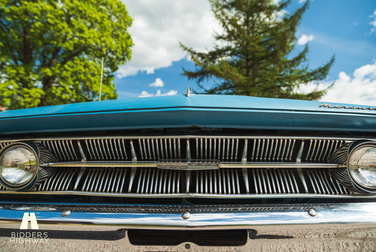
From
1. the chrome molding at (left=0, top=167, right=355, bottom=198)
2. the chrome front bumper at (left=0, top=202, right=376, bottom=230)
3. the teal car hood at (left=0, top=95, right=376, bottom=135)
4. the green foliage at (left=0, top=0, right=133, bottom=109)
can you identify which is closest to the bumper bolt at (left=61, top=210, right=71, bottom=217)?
the chrome front bumper at (left=0, top=202, right=376, bottom=230)

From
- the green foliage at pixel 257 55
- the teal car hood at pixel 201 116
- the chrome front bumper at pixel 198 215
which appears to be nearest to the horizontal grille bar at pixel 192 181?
the chrome front bumper at pixel 198 215

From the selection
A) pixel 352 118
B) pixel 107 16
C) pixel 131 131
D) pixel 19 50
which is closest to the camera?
pixel 352 118

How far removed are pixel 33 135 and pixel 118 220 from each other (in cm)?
73

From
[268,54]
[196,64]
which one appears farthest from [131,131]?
[268,54]

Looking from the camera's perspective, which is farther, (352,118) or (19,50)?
(19,50)

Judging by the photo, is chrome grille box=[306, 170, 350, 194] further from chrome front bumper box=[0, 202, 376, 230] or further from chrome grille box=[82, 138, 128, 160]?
chrome grille box=[82, 138, 128, 160]

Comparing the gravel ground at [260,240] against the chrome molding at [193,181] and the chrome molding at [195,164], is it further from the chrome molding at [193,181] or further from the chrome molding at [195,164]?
the chrome molding at [195,164]

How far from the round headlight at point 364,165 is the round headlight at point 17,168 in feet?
5.10

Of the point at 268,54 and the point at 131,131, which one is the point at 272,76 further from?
the point at 131,131

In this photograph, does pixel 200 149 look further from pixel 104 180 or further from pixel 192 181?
pixel 104 180

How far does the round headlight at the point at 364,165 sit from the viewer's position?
99 centimetres

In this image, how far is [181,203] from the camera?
1054mm

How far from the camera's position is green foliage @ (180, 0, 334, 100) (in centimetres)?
1052

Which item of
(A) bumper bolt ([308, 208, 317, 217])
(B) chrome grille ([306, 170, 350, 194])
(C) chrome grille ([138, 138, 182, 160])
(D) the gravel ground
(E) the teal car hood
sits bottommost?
(D) the gravel ground
